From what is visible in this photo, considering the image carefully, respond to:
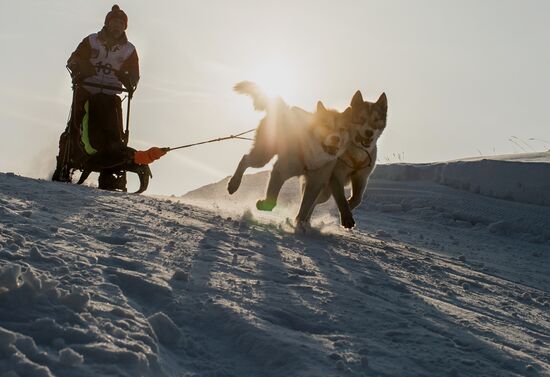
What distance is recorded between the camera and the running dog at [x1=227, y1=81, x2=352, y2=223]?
572 centimetres

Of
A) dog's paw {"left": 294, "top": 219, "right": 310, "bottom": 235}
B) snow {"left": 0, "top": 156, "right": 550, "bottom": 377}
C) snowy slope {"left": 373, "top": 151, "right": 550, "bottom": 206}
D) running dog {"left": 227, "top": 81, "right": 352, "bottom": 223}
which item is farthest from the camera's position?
snowy slope {"left": 373, "top": 151, "right": 550, "bottom": 206}

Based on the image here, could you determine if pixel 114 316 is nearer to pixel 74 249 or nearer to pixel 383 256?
pixel 74 249

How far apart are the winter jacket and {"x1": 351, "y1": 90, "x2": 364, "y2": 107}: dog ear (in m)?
2.65

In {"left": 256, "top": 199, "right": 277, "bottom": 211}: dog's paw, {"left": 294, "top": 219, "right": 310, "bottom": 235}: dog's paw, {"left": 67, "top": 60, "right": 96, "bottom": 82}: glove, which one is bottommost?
{"left": 294, "top": 219, "right": 310, "bottom": 235}: dog's paw

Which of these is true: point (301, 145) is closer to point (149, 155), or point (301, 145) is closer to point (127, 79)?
point (149, 155)

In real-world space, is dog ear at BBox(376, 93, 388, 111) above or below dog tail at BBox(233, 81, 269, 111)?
above

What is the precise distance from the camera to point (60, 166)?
24.8 ft

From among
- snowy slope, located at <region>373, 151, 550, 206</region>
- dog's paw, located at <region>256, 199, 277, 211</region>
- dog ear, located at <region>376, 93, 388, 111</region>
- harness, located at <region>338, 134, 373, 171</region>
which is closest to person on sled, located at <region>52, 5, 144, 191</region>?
dog's paw, located at <region>256, 199, 277, 211</region>

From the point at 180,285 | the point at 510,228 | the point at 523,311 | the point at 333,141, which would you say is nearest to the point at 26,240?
the point at 180,285

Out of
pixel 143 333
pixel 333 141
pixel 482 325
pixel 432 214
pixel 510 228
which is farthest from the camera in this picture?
pixel 432 214

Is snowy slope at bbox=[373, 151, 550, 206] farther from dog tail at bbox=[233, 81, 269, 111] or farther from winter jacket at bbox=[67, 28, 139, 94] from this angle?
winter jacket at bbox=[67, 28, 139, 94]

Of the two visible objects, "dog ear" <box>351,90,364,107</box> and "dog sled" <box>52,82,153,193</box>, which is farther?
"dog sled" <box>52,82,153,193</box>

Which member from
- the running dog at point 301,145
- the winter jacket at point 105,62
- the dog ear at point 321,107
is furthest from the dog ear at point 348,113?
the winter jacket at point 105,62

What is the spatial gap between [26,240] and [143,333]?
952 mm
